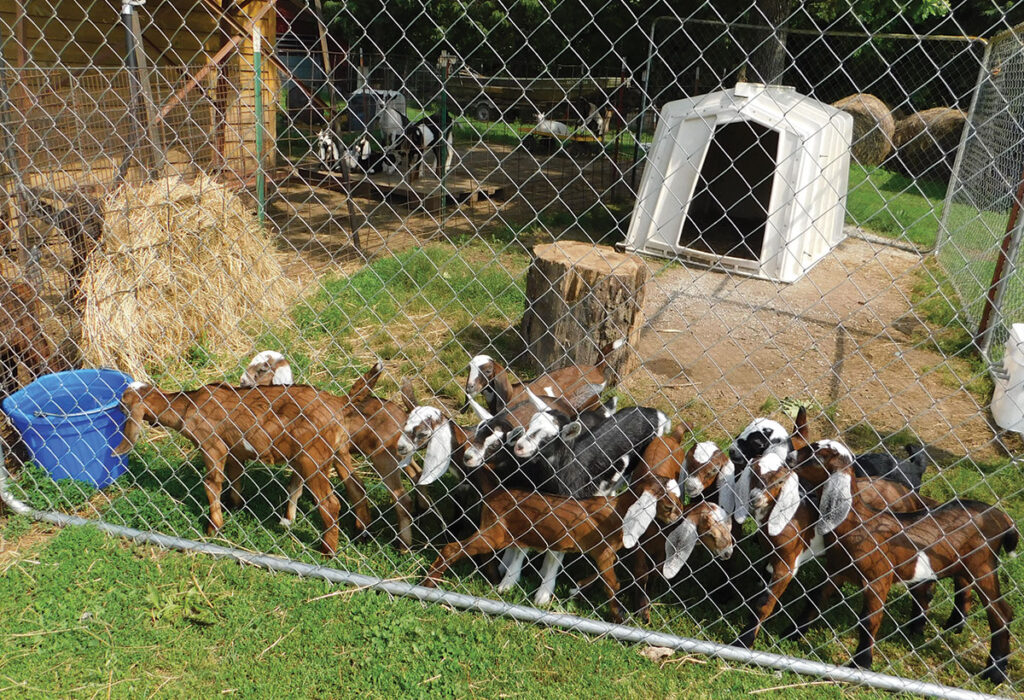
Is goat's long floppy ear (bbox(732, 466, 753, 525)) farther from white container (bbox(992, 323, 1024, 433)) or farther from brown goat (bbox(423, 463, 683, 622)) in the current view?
white container (bbox(992, 323, 1024, 433))

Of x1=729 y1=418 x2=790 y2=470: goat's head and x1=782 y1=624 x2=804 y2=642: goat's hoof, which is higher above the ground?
x1=729 y1=418 x2=790 y2=470: goat's head

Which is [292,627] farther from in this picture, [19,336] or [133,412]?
[19,336]

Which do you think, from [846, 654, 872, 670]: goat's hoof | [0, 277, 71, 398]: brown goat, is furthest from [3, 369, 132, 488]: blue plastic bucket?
[846, 654, 872, 670]: goat's hoof

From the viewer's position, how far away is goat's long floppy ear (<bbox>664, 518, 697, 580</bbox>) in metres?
3.17

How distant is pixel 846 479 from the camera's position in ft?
9.99

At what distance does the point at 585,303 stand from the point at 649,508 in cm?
252

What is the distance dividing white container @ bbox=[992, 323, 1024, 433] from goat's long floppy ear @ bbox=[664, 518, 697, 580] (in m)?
2.33

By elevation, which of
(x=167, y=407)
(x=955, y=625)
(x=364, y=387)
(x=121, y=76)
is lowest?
(x=955, y=625)

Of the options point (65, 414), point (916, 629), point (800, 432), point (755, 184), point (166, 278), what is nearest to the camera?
point (916, 629)

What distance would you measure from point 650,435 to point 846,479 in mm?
1108

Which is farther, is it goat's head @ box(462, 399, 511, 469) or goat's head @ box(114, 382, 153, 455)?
goat's head @ box(114, 382, 153, 455)

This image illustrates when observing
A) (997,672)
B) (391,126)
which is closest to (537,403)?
(997,672)

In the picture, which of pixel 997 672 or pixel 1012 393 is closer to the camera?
pixel 997 672

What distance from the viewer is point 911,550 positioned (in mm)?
3053
